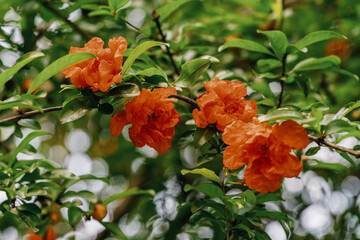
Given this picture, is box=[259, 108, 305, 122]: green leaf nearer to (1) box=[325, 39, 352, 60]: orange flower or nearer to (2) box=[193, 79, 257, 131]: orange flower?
(2) box=[193, 79, 257, 131]: orange flower

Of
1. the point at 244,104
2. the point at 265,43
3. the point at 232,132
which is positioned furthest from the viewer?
the point at 265,43

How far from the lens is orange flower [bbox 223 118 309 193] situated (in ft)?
3.67

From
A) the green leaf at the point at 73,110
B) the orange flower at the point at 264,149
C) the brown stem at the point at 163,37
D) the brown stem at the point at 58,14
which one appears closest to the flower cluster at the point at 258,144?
the orange flower at the point at 264,149

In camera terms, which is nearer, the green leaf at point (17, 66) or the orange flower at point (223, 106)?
the green leaf at point (17, 66)

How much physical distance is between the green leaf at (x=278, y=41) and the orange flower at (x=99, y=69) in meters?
0.64

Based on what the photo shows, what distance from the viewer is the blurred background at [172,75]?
2.23 meters

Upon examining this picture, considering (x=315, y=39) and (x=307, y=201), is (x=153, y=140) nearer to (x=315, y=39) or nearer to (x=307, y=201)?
(x=315, y=39)

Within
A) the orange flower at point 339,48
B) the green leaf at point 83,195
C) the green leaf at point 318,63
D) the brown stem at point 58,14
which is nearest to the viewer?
the green leaf at point 83,195

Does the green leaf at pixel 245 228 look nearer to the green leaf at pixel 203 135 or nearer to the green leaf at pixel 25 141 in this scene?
the green leaf at pixel 203 135

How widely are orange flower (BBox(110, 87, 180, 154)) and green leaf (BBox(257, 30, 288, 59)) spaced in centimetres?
56

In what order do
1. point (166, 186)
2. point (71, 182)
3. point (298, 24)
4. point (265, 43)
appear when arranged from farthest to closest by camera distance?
1. point (298, 24)
2. point (166, 186)
3. point (265, 43)
4. point (71, 182)

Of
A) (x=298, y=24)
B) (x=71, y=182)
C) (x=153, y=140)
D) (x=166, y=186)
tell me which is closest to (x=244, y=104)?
(x=153, y=140)

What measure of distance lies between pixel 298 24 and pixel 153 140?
8.03ft

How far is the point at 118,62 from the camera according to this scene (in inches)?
46.7
